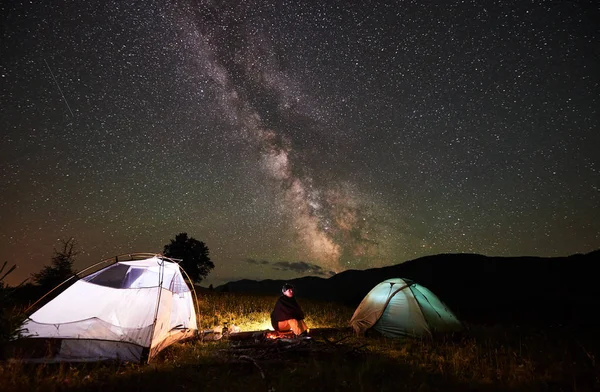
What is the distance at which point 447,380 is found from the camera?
6.18 metres

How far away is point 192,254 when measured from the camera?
46875 millimetres

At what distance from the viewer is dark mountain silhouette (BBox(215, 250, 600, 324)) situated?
3052 cm

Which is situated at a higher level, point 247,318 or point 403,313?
point 403,313

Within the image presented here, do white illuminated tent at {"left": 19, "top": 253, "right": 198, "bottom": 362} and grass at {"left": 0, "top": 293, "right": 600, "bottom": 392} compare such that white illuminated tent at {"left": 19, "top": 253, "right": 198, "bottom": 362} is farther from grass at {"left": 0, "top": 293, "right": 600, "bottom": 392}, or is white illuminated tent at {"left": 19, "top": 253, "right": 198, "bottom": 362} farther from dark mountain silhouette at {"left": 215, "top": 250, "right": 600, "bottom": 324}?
dark mountain silhouette at {"left": 215, "top": 250, "right": 600, "bottom": 324}

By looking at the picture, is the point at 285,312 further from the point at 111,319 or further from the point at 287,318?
the point at 111,319

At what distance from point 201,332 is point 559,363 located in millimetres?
9529

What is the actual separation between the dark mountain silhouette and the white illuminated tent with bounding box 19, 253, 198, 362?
20283 mm

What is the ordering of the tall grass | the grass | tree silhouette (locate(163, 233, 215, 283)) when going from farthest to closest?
tree silhouette (locate(163, 233, 215, 283)) → the tall grass → the grass

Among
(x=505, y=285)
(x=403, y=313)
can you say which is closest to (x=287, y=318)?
(x=403, y=313)

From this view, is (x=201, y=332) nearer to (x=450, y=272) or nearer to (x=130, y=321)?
(x=130, y=321)

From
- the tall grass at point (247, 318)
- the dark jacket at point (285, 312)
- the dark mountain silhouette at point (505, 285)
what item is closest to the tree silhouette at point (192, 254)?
the dark mountain silhouette at point (505, 285)

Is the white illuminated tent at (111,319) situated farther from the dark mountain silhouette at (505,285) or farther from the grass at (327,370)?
the dark mountain silhouette at (505,285)

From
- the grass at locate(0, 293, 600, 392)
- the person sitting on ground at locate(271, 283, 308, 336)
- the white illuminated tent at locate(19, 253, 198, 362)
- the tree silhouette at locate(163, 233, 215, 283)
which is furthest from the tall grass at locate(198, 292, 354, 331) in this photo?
the tree silhouette at locate(163, 233, 215, 283)

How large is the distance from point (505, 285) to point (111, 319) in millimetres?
65821
